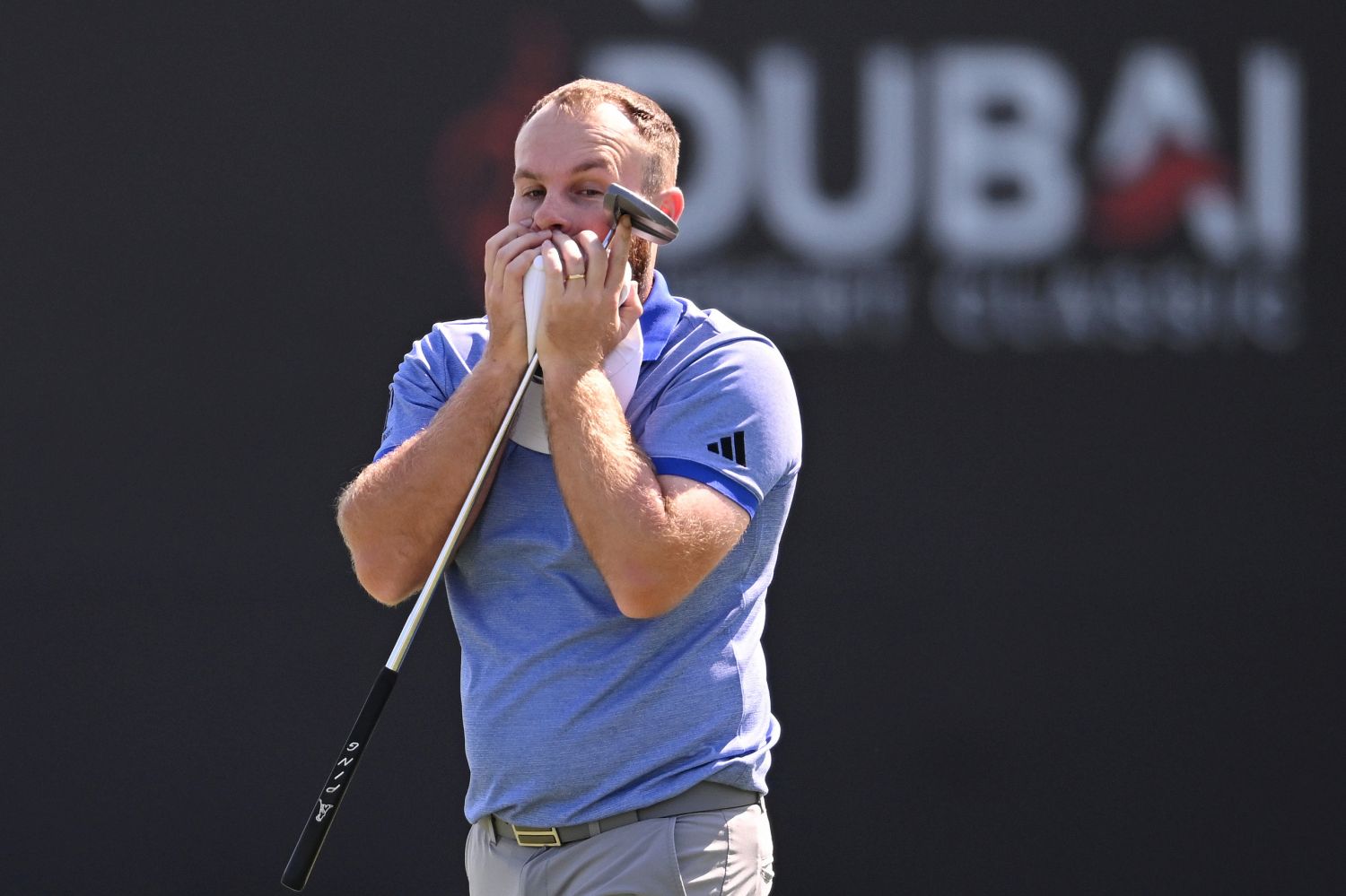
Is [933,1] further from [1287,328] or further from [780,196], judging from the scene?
[1287,328]

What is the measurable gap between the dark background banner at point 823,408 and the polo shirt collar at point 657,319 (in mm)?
1900

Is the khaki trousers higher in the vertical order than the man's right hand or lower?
lower

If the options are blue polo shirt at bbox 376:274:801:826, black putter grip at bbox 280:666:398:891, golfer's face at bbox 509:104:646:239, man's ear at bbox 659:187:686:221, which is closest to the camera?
black putter grip at bbox 280:666:398:891

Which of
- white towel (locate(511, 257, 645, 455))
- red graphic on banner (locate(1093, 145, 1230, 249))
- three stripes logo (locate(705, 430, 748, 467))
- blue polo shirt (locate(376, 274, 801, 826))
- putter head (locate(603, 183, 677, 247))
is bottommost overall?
blue polo shirt (locate(376, 274, 801, 826))

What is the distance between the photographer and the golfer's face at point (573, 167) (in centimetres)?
225

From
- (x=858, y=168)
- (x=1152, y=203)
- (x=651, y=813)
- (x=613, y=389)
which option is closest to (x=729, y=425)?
(x=613, y=389)

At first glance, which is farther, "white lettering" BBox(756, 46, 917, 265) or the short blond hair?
"white lettering" BBox(756, 46, 917, 265)

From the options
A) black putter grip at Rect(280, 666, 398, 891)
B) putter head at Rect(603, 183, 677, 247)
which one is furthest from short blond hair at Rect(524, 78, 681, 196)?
black putter grip at Rect(280, 666, 398, 891)

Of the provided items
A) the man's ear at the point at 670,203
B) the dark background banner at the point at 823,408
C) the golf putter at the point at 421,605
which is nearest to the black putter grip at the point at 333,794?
the golf putter at the point at 421,605

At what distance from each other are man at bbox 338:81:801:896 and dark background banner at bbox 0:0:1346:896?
75.8 inches

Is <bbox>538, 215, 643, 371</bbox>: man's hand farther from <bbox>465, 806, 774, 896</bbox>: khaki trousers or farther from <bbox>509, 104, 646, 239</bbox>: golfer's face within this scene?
<bbox>465, 806, 774, 896</bbox>: khaki trousers

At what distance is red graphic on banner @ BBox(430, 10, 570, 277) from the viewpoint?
167 inches

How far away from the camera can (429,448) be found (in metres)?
2.17

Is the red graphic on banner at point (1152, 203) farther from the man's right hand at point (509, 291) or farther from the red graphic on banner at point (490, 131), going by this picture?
the man's right hand at point (509, 291)
